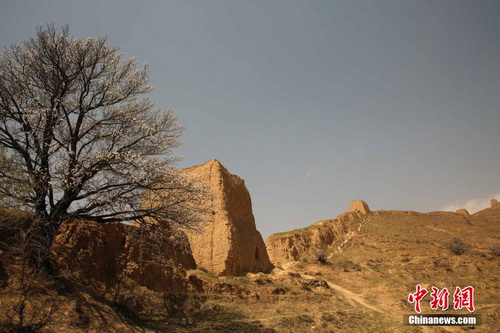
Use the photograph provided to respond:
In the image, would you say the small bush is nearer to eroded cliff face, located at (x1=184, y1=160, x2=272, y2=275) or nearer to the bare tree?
eroded cliff face, located at (x1=184, y1=160, x2=272, y2=275)

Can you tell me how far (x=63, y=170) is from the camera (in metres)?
8.70

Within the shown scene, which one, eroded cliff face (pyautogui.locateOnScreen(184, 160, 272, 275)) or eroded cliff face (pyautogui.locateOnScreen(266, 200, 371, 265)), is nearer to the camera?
eroded cliff face (pyautogui.locateOnScreen(184, 160, 272, 275))

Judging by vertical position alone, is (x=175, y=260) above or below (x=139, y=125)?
below

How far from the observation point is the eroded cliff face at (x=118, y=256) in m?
10.1

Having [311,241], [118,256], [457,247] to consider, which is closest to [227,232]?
[118,256]

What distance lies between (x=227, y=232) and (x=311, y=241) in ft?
102

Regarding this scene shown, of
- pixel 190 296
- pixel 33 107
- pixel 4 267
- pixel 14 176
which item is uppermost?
pixel 33 107

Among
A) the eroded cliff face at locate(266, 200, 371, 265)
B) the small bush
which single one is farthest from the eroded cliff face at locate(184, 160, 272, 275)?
the small bush

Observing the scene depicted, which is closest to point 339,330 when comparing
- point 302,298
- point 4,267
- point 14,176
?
point 302,298

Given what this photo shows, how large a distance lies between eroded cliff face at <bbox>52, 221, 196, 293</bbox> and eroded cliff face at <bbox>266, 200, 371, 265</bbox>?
2709 centimetres

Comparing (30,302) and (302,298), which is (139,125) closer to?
(30,302)

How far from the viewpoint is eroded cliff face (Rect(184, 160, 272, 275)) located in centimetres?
1733

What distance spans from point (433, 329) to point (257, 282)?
9626mm

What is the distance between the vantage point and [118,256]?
452 inches
